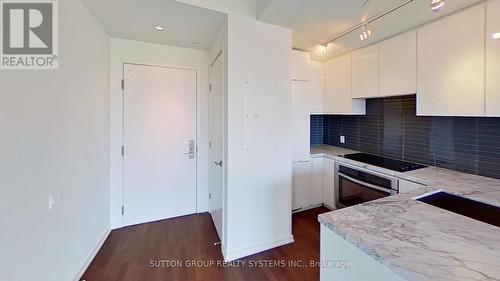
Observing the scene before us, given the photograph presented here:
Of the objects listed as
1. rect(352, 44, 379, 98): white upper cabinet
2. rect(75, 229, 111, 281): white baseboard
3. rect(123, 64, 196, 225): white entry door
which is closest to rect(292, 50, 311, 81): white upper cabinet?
rect(352, 44, 379, 98): white upper cabinet

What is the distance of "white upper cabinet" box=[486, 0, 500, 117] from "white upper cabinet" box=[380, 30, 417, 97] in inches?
20.5

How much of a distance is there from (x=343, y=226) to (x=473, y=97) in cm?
167

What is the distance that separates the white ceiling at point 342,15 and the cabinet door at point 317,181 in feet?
5.24

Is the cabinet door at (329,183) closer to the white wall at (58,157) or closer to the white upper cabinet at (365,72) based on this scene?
the white upper cabinet at (365,72)

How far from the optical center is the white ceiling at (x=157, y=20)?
6.38 feet

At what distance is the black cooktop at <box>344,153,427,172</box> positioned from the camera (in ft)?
7.75

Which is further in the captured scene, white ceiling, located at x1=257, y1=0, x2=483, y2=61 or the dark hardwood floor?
the dark hardwood floor

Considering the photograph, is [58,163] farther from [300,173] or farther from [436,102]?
[436,102]

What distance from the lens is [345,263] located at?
1038 mm

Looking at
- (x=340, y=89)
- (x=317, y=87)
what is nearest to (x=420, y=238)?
(x=340, y=89)

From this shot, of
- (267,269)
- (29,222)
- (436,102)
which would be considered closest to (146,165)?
(29,222)

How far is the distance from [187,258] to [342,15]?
2.74 meters

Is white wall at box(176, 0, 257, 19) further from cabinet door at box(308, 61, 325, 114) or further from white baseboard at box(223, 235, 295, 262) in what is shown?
white baseboard at box(223, 235, 295, 262)

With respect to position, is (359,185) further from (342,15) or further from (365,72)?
(342,15)
